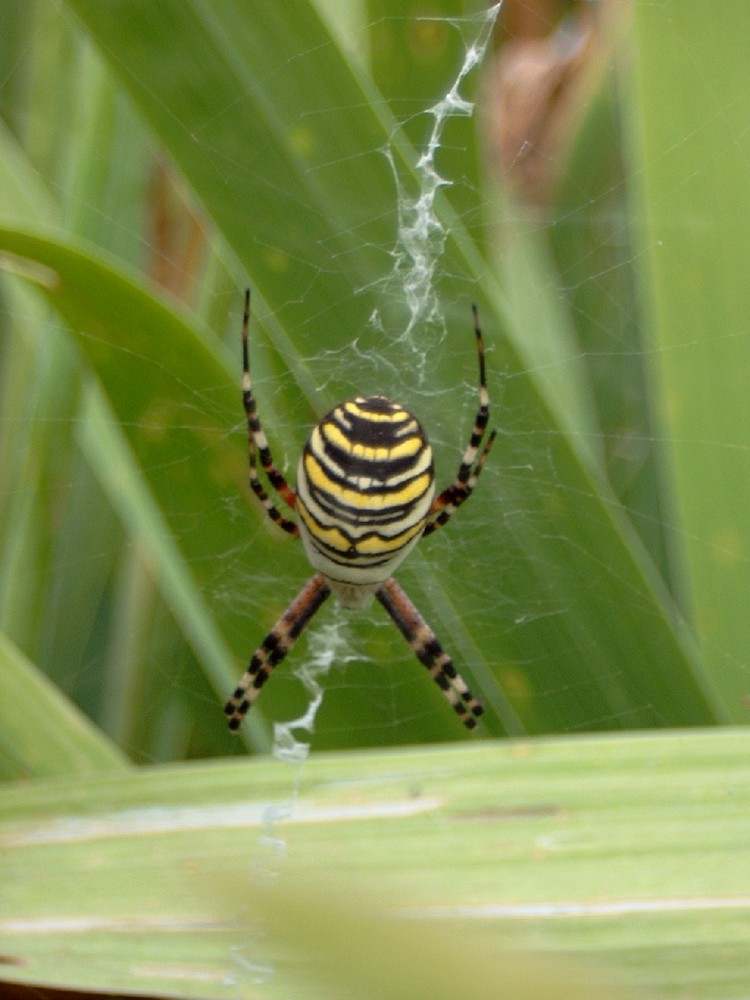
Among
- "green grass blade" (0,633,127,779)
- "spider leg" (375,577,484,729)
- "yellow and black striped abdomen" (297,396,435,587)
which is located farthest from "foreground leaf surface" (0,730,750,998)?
"spider leg" (375,577,484,729)

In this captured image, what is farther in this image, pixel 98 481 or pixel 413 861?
pixel 98 481

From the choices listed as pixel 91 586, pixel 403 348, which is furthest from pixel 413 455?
pixel 91 586

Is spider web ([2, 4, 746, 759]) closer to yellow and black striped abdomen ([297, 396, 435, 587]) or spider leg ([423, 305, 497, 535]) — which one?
spider leg ([423, 305, 497, 535])

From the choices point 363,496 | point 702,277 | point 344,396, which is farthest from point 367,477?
point 702,277

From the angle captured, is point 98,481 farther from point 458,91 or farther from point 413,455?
point 458,91

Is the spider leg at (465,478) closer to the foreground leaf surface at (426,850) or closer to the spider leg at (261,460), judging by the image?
the spider leg at (261,460)

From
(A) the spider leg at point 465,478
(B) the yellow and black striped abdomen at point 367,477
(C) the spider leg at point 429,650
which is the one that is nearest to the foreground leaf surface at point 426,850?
(B) the yellow and black striped abdomen at point 367,477
